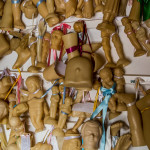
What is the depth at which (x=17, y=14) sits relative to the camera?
1.41m

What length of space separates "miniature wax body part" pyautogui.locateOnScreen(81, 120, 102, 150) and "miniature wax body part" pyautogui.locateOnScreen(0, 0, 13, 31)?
907 mm

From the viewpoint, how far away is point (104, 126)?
1205 millimetres

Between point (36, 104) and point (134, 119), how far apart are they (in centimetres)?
63

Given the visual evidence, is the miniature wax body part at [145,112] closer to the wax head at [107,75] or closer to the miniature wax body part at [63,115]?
the wax head at [107,75]

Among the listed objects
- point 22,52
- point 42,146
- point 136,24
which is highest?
point 136,24

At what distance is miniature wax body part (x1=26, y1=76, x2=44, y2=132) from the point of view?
1271mm

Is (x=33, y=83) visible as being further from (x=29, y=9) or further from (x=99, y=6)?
(x=99, y=6)

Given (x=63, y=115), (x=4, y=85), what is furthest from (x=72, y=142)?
(x=4, y=85)

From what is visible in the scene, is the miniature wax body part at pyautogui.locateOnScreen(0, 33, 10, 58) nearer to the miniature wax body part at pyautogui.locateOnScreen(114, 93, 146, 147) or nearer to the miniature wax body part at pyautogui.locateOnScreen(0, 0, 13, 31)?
the miniature wax body part at pyautogui.locateOnScreen(0, 0, 13, 31)

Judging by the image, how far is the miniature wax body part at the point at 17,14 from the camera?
1.40 m

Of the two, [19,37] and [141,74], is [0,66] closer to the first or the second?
[19,37]

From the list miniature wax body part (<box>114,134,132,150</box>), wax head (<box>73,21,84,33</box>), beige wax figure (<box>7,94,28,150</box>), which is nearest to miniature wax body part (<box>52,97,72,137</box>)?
beige wax figure (<box>7,94,28,150</box>)

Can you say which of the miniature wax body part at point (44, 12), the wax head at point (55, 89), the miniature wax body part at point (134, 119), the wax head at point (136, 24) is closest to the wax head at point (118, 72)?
the miniature wax body part at point (134, 119)

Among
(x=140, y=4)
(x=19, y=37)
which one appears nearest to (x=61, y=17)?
(x=19, y=37)
